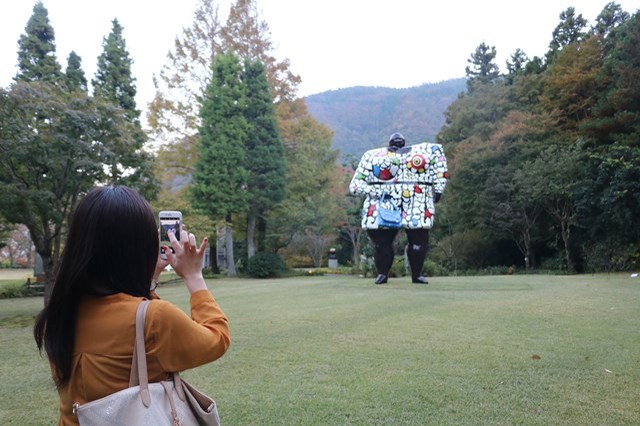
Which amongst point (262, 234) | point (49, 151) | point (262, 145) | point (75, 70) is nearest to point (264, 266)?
point (262, 234)

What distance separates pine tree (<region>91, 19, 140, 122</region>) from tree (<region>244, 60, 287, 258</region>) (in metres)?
5.12

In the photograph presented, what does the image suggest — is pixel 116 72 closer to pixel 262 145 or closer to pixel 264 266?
pixel 262 145

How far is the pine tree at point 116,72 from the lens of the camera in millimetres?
20992

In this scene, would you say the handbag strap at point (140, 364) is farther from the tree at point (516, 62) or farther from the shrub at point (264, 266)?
the tree at point (516, 62)

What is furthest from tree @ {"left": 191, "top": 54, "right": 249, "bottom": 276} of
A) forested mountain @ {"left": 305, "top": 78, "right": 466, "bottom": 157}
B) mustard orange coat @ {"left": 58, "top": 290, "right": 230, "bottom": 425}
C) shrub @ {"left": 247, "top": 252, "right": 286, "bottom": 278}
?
forested mountain @ {"left": 305, "top": 78, "right": 466, "bottom": 157}

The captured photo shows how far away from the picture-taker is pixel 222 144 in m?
20.3

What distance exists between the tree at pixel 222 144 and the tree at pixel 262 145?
0.53 metres

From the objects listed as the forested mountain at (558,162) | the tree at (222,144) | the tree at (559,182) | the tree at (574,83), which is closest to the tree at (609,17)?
the forested mountain at (558,162)

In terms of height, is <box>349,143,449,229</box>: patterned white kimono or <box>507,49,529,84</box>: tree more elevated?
<box>507,49,529,84</box>: tree

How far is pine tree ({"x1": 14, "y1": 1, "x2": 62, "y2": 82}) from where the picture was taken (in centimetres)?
1914

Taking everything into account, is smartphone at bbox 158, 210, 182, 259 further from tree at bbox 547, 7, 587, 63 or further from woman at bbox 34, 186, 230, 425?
tree at bbox 547, 7, 587, 63

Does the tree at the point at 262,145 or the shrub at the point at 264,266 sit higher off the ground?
the tree at the point at 262,145

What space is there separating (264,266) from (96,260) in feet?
64.9

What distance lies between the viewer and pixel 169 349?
4.21 feet
